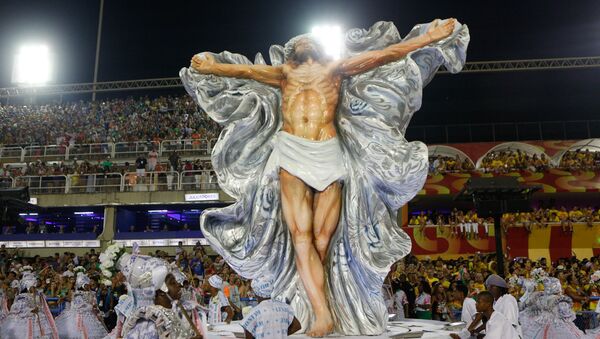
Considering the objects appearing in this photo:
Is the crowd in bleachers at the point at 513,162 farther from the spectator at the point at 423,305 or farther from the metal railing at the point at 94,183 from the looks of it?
the metal railing at the point at 94,183

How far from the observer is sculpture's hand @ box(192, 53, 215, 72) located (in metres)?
5.40

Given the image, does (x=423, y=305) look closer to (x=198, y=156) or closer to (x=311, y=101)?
(x=311, y=101)

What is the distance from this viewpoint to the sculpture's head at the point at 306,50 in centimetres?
511

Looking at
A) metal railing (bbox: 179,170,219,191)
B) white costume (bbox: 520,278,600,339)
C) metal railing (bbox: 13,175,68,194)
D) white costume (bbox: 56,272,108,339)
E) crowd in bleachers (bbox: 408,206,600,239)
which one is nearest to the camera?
white costume (bbox: 520,278,600,339)


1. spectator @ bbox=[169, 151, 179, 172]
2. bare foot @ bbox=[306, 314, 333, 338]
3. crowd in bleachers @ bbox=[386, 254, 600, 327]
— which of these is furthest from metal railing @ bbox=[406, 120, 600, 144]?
bare foot @ bbox=[306, 314, 333, 338]

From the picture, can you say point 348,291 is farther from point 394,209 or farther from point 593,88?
point 593,88

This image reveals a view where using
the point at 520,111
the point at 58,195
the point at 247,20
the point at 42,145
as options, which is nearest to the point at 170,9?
the point at 247,20

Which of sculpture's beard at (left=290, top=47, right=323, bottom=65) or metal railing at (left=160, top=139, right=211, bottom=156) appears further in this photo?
metal railing at (left=160, top=139, right=211, bottom=156)

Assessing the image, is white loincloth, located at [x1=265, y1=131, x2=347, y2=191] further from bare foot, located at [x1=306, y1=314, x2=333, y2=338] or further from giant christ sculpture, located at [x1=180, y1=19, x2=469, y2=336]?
bare foot, located at [x1=306, y1=314, x2=333, y2=338]

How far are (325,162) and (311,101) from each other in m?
0.58

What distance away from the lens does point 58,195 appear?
1883 centimetres

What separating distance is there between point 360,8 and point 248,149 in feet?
50.8

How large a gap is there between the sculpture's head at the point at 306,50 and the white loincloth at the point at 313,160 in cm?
72

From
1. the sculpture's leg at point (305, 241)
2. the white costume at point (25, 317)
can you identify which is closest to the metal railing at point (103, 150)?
the white costume at point (25, 317)
